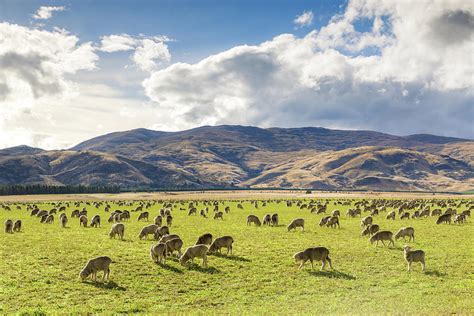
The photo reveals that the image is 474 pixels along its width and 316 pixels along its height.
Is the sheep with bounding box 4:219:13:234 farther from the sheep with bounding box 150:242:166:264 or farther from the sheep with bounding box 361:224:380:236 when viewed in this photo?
the sheep with bounding box 361:224:380:236

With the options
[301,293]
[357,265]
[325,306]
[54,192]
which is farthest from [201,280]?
[54,192]

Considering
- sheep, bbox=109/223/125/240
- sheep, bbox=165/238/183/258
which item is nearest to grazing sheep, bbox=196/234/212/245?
sheep, bbox=165/238/183/258

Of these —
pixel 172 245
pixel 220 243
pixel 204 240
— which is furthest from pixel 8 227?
pixel 220 243

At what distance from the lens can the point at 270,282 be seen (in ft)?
69.5

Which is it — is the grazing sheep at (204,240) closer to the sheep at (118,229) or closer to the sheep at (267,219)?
the sheep at (118,229)

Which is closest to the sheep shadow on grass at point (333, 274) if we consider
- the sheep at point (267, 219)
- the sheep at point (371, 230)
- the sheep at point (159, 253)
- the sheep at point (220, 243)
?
the sheep at point (220, 243)

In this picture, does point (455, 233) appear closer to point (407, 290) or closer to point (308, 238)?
point (308, 238)

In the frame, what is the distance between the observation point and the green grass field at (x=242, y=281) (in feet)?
56.7

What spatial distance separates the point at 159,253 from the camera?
24.7 m

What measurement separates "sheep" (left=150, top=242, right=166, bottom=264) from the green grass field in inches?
24.4

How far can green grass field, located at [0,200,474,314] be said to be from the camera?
681 inches

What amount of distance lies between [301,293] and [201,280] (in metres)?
5.57

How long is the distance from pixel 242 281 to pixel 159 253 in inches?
249

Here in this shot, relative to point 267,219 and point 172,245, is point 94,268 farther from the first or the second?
point 267,219
